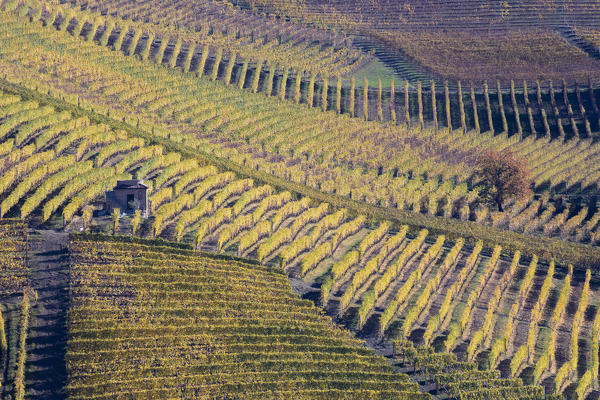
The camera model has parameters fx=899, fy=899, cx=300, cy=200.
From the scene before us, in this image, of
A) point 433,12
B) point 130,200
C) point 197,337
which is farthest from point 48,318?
point 433,12

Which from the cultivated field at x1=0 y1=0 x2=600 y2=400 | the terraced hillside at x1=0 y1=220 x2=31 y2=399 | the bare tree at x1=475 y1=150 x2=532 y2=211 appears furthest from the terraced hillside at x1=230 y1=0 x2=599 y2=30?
the terraced hillside at x1=0 y1=220 x2=31 y2=399

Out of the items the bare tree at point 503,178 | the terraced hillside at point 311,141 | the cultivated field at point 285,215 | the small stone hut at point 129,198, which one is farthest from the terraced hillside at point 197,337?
the bare tree at point 503,178

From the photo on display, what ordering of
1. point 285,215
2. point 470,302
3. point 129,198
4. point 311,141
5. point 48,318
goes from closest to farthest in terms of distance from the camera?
point 48,318, point 470,302, point 129,198, point 285,215, point 311,141

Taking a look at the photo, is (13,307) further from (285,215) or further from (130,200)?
(285,215)

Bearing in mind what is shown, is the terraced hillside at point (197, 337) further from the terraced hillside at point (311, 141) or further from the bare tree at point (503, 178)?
the bare tree at point (503, 178)

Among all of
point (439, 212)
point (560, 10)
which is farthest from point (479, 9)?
point (439, 212)

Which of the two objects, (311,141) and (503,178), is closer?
(503,178)
